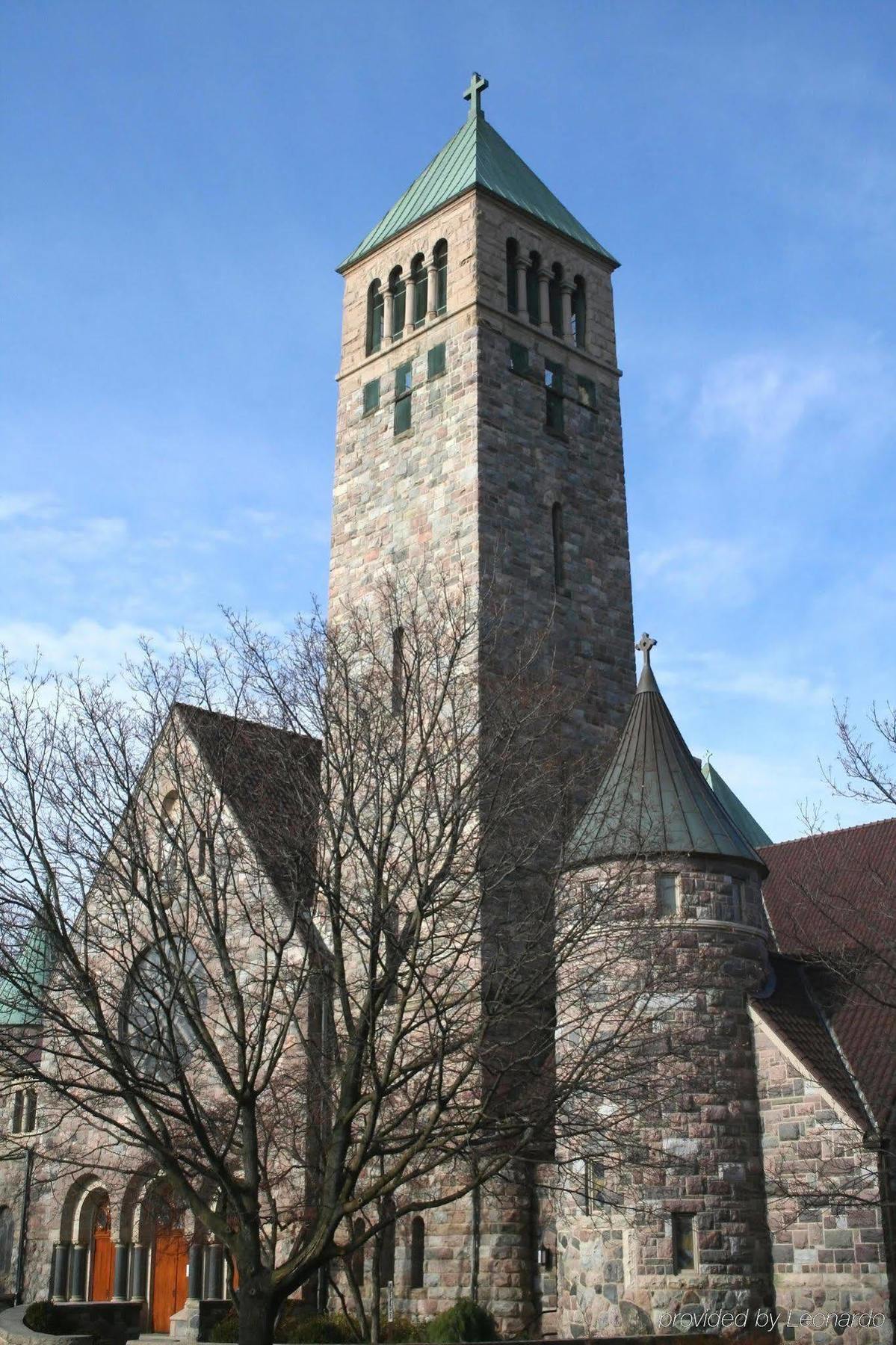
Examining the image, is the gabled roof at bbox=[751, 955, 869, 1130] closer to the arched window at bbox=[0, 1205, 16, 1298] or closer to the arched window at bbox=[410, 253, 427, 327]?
the arched window at bbox=[410, 253, 427, 327]

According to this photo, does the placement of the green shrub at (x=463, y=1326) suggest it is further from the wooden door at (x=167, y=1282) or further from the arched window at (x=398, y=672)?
the arched window at (x=398, y=672)

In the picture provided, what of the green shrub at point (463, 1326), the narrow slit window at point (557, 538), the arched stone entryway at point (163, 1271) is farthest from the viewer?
the narrow slit window at point (557, 538)

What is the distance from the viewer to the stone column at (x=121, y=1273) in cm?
2664

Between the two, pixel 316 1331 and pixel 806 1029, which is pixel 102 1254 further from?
pixel 806 1029

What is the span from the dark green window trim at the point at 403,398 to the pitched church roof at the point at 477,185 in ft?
12.3

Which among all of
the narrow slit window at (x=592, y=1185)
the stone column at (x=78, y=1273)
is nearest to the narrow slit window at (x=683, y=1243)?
the narrow slit window at (x=592, y=1185)

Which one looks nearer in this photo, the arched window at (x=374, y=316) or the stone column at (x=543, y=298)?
the stone column at (x=543, y=298)

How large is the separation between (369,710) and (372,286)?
17.8 metres

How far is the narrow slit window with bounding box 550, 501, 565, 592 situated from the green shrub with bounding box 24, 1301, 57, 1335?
15775 mm

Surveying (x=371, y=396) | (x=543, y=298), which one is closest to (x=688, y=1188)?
(x=371, y=396)

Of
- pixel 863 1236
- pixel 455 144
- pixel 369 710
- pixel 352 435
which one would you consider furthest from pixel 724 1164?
pixel 455 144

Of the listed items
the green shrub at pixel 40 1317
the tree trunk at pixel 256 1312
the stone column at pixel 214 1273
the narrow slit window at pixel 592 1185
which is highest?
the narrow slit window at pixel 592 1185

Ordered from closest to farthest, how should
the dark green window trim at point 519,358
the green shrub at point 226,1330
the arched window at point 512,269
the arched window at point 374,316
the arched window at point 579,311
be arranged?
the green shrub at point 226,1330
the dark green window trim at point 519,358
the arched window at point 512,269
the arched window at point 579,311
the arched window at point 374,316

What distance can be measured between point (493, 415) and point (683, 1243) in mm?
15827
